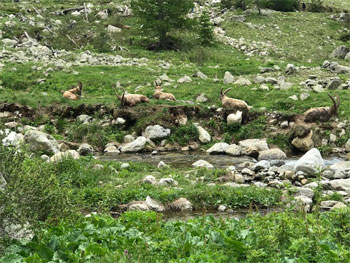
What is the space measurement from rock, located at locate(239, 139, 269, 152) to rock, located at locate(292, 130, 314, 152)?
134 cm

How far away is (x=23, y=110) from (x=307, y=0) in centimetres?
5833

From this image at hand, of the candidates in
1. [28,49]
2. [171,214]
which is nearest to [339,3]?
[28,49]

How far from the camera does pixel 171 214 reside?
1084 centimetres

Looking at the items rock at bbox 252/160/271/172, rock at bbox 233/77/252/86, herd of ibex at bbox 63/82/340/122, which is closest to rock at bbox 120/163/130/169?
rock at bbox 252/160/271/172

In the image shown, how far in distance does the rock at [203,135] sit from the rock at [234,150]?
151cm

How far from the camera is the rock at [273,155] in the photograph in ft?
58.9

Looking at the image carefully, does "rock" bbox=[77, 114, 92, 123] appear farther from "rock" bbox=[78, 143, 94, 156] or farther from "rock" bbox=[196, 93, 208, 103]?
"rock" bbox=[196, 93, 208, 103]

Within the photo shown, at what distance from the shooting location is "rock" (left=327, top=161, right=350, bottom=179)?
46.7 ft

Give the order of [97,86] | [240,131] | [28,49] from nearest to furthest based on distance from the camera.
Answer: [240,131] < [97,86] < [28,49]

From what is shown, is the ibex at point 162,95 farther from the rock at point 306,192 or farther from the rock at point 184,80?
the rock at point 306,192

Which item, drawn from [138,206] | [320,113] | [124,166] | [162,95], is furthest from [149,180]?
[320,113]

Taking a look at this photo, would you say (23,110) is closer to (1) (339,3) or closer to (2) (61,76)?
(2) (61,76)

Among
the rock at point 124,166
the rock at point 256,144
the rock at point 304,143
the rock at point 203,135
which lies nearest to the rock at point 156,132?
the rock at point 203,135

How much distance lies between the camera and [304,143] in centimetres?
1903
